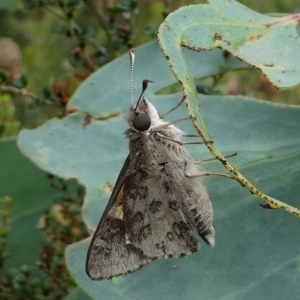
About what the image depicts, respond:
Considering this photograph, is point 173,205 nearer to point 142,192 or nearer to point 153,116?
point 142,192

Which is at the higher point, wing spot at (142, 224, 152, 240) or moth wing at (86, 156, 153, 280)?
moth wing at (86, 156, 153, 280)

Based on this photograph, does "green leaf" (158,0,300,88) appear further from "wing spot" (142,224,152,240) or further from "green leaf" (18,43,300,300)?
"wing spot" (142,224,152,240)

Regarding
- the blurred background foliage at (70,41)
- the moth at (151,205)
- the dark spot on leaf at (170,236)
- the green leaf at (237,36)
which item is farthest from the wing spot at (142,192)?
the blurred background foliage at (70,41)

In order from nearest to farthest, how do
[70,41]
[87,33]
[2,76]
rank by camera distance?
[2,76], [87,33], [70,41]

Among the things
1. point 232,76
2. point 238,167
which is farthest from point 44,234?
point 232,76

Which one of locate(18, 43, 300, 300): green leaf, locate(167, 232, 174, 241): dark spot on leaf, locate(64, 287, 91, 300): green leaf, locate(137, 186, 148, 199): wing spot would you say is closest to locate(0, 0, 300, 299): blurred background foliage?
locate(18, 43, 300, 300): green leaf

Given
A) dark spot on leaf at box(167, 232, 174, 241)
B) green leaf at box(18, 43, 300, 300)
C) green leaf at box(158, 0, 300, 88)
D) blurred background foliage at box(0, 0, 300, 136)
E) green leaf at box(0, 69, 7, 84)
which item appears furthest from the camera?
blurred background foliage at box(0, 0, 300, 136)

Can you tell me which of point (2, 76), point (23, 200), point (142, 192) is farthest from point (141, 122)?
point (23, 200)
